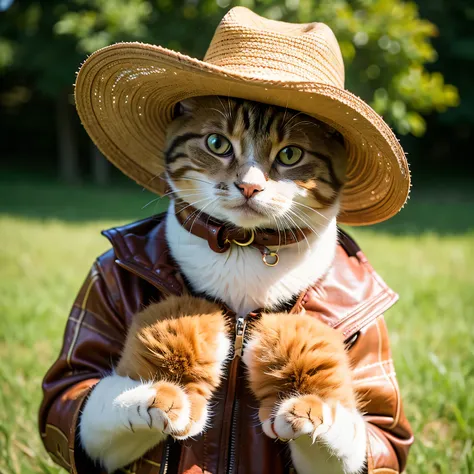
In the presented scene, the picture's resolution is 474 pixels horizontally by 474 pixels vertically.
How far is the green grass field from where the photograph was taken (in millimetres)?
1884

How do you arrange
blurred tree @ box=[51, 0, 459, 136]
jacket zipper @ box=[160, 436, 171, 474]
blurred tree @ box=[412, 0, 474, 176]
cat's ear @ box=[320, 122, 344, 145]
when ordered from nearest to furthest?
1. jacket zipper @ box=[160, 436, 171, 474]
2. cat's ear @ box=[320, 122, 344, 145]
3. blurred tree @ box=[51, 0, 459, 136]
4. blurred tree @ box=[412, 0, 474, 176]

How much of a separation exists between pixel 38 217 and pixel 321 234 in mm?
5976

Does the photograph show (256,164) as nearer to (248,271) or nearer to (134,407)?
(248,271)

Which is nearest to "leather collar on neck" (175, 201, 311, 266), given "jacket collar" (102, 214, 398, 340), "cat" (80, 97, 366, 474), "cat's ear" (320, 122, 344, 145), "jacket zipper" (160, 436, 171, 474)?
"cat" (80, 97, 366, 474)

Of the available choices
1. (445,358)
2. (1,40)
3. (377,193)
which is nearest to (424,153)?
(1,40)

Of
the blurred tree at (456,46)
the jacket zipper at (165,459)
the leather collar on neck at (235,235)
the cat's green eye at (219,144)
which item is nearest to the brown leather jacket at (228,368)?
the jacket zipper at (165,459)

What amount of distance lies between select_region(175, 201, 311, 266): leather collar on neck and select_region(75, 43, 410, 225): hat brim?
261mm

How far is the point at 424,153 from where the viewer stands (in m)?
15.1

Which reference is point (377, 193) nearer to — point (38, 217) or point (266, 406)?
point (266, 406)

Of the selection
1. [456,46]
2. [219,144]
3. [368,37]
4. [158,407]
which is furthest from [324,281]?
[456,46]

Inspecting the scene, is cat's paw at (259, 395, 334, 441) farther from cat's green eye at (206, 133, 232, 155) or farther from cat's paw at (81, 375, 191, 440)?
cat's green eye at (206, 133, 232, 155)

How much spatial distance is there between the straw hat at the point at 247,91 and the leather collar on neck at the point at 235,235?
26 cm

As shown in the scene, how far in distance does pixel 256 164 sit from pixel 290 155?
107 millimetres

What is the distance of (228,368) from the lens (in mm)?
1264
